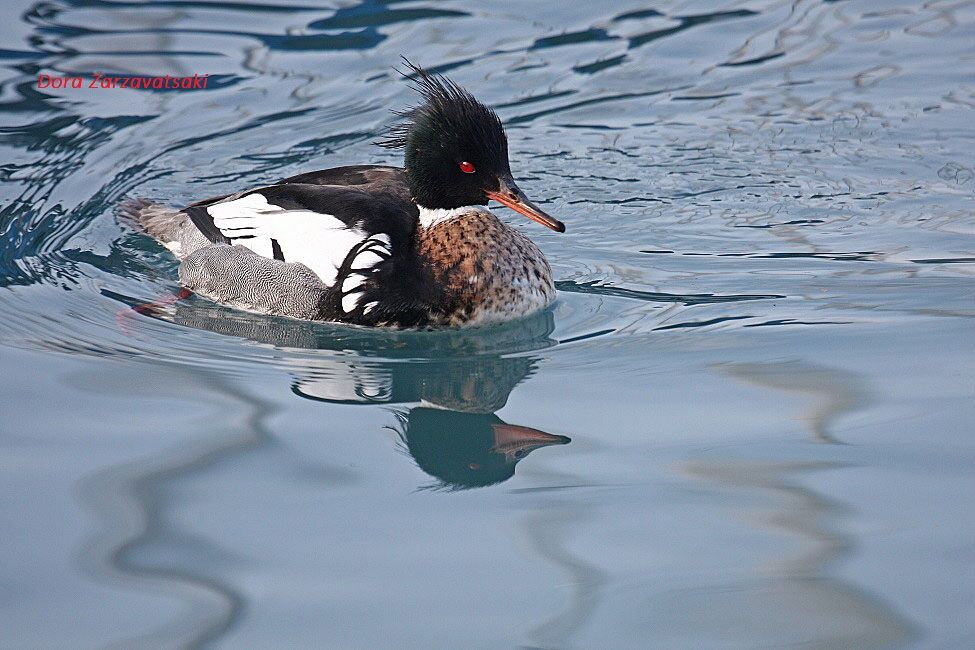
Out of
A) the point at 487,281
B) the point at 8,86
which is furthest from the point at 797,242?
the point at 8,86

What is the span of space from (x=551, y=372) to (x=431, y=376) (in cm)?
55

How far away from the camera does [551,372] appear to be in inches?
230

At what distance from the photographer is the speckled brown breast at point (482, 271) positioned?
6617mm

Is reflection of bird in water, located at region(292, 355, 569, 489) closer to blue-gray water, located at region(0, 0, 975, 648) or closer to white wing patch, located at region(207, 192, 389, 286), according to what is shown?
blue-gray water, located at region(0, 0, 975, 648)

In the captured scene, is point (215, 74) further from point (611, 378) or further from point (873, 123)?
point (611, 378)

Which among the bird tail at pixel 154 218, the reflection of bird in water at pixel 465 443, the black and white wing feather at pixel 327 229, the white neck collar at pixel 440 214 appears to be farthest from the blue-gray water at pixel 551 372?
the white neck collar at pixel 440 214

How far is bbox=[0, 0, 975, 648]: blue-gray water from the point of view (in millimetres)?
4035

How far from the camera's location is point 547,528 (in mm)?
4387

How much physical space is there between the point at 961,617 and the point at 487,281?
10.8 feet

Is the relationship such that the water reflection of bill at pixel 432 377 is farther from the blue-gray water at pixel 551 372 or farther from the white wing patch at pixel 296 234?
the white wing patch at pixel 296 234

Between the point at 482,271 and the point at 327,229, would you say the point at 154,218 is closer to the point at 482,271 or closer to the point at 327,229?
the point at 327,229

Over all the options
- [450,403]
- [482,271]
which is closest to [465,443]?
[450,403]

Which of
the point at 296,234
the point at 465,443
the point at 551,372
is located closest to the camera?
the point at 465,443

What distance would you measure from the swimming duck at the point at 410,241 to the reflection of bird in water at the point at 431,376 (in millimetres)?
124
